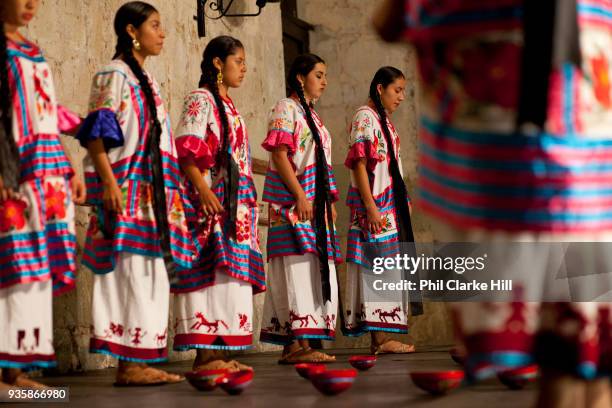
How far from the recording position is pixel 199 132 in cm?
429

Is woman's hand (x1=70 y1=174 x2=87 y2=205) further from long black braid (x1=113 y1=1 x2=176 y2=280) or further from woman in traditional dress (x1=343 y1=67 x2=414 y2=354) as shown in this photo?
woman in traditional dress (x1=343 y1=67 x2=414 y2=354)

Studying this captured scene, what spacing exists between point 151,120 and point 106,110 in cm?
22

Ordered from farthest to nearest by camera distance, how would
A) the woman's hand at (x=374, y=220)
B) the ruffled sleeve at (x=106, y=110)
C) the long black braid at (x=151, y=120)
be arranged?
the woman's hand at (x=374, y=220) → the long black braid at (x=151, y=120) → the ruffled sleeve at (x=106, y=110)

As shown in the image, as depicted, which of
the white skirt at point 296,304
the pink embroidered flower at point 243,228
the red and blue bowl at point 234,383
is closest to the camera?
the red and blue bowl at point 234,383

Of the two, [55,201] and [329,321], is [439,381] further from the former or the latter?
[329,321]

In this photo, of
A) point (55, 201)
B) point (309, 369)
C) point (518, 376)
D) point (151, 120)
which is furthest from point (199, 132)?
point (518, 376)

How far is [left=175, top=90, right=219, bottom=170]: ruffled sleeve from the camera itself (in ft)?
13.9

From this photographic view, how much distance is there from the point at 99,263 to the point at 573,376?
2648mm

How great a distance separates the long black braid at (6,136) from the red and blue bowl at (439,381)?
1.53 m

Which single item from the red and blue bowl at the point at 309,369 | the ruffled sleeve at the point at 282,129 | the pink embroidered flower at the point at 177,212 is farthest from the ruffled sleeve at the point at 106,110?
the ruffled sleeve at the point at 282,129

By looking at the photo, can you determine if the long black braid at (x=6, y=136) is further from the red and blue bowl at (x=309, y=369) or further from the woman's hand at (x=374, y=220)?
the woman's hand at (x=374, y=220)

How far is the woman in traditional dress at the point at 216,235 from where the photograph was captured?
4.24m

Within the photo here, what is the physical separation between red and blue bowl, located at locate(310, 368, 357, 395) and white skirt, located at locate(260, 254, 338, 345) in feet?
6.68

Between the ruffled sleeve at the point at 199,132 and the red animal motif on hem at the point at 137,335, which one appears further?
the ruffled sleeve at the point at 199,132
